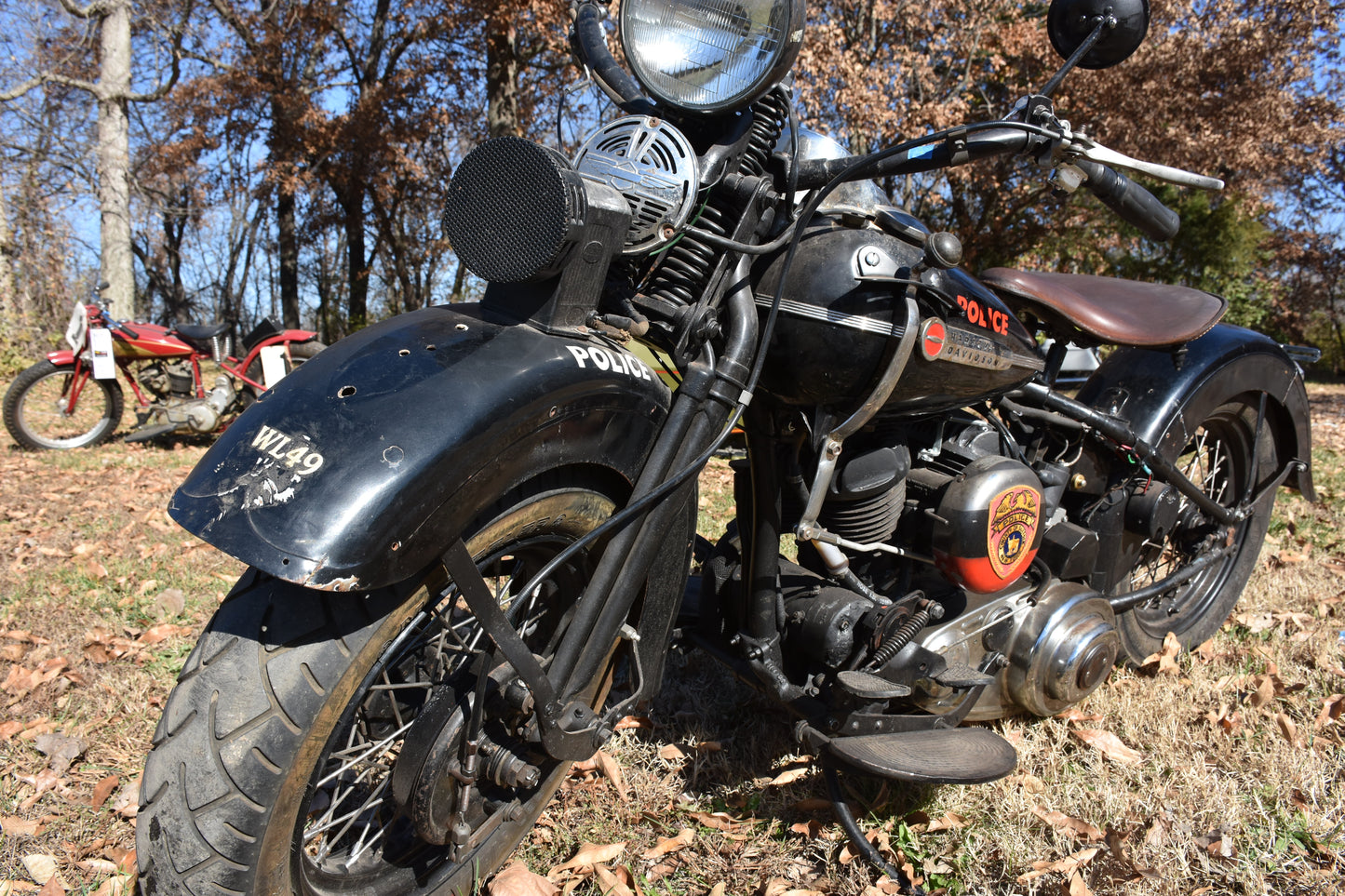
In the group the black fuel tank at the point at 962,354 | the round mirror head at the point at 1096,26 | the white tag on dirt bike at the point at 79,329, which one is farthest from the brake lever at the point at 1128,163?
the white tag on dirt bike at the point at 79,329

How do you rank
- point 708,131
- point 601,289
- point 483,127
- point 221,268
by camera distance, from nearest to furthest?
point 601,289 < point 708,131 < point 483,127 < point 221,268

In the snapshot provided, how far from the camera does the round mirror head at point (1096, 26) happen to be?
156 centimetres

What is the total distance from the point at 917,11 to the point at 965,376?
1241 centimetres

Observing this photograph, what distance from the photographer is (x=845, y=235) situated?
1.81m

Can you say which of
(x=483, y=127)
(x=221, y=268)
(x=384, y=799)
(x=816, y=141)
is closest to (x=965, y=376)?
(x=816, y=141)

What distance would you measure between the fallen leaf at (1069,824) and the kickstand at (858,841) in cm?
42

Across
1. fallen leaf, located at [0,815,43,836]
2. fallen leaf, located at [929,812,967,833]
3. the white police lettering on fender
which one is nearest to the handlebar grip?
the white police lettering on fender

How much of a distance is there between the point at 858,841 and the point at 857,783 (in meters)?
0.39

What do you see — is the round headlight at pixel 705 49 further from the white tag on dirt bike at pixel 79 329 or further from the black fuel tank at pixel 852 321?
the white tag on dirt bike at pixel 79 329

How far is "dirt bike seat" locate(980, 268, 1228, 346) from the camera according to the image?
2.31m

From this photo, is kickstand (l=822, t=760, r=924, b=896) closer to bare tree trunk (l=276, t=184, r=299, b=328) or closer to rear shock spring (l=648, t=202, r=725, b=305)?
rear shock spring (l=648, t=202, r=725, b=305)

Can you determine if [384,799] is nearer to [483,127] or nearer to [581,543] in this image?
[581,543]

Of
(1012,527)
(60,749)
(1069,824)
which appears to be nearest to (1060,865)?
(1069,824)

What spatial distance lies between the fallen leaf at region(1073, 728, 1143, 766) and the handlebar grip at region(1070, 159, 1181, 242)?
1450 millimetres
